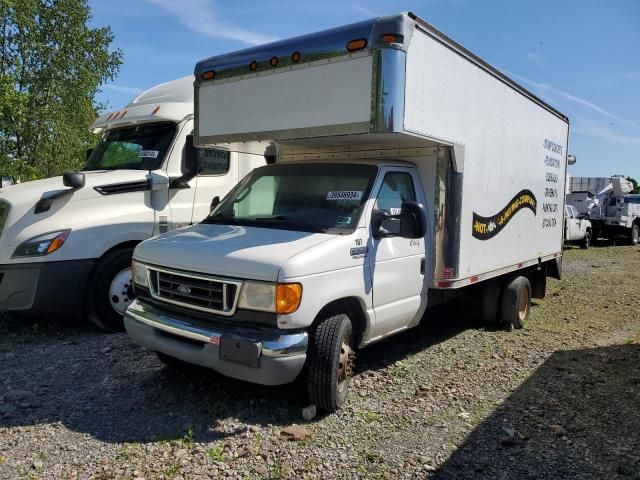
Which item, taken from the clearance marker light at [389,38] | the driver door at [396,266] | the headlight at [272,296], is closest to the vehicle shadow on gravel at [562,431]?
the driver door at [396,266]

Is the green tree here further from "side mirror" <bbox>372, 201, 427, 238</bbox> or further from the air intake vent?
"side mirror" <bbox>372, 201, 427, 238</bbox>

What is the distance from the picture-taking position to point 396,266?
15.1ft

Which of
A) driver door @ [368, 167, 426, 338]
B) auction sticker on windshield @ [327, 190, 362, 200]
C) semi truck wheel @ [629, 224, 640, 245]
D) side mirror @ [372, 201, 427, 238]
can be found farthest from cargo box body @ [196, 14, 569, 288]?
semi truck wheel @ [629, 224, 640, 245]

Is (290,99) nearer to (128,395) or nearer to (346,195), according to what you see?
(346,195)

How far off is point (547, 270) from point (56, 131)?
22895 millimetres

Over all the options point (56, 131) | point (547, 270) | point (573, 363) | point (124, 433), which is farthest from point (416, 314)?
point (56, 131)

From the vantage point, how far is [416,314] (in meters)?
5.01

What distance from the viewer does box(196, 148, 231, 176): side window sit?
21.5 ft

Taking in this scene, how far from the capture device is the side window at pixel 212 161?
21.5 ft

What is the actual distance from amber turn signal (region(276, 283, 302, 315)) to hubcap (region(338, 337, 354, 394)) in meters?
0.59

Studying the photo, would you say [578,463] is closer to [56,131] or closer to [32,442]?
[32,442]

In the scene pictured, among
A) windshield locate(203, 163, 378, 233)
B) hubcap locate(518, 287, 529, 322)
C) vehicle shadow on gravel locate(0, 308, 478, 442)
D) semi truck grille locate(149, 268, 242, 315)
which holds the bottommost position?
vehicle shadow on gravel locate(0, 308, 478, 442)

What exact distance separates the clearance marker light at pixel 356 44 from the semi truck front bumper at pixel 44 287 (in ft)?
12.2

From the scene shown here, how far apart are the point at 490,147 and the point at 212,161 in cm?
346
